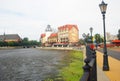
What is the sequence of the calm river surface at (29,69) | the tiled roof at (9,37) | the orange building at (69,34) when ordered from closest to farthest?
the calm river surface at (29,69) < the orange building at (69,34) < the tiled roof at (9,37)

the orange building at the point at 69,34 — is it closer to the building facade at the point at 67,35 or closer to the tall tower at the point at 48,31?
the building facade at the point at 67,35

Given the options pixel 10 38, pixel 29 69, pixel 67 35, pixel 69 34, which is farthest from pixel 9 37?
pixel 29 69

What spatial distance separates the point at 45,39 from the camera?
6845 inches

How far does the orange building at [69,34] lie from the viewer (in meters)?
135

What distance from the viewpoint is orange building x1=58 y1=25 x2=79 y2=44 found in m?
135

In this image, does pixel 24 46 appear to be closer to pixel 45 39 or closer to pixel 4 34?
pixel 45 39

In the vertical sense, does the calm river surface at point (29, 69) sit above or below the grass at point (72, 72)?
below

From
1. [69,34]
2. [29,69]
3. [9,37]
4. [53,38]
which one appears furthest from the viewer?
[9,37]

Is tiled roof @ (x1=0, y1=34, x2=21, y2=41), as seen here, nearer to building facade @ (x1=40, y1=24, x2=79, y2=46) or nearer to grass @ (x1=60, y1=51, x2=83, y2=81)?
building facade @ (x1=40, y1=24, x2=79, y2=46)

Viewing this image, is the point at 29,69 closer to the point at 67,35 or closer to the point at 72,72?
the point at 72,72

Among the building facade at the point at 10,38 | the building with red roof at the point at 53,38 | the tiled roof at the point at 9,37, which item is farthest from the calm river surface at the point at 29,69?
the tiled roof at the point at 9,37

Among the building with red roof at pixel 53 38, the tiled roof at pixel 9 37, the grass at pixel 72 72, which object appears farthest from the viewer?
the tiled roof at pixel 9 37

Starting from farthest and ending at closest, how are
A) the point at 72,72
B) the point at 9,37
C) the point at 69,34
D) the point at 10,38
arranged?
the point at 9,37
the point at 10,38
the point at 69,34
the point at 72,72

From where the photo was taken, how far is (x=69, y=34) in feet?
442
